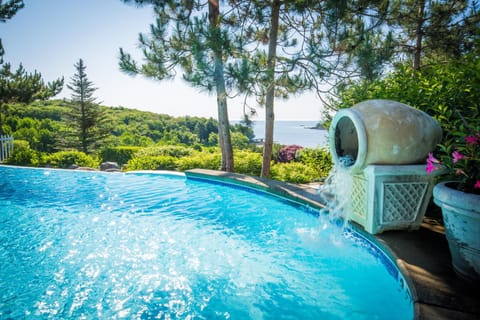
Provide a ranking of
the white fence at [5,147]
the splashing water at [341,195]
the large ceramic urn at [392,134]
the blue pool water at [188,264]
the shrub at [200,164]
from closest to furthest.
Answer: the blue pool water at [188,264] → the large ceramic urn at [392,134] → the splashing water at [341,195] → the shrub at [200,164] → the white fence at [5,147]

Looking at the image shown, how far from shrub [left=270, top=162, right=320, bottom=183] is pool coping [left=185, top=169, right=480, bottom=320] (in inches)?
130

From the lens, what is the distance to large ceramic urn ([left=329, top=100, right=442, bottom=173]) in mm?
2396

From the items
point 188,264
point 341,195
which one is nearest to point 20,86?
point 188,264

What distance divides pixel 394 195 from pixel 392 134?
517 mm

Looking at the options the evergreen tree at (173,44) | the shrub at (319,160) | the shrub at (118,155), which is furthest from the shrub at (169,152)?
the shrub at (319,160)

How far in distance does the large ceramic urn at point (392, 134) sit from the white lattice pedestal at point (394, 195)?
0.09 meters

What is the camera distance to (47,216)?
13.2 feet

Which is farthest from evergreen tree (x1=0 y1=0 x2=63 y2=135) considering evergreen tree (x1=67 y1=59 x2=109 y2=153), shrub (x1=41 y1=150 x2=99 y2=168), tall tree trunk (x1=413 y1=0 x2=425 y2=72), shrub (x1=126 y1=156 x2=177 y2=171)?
tall tree trunk (x1=413 y1=0 x2=425 y2=72)

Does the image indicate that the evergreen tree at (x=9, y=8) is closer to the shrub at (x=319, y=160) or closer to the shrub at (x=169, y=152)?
the shrub at (x=169, y=152)

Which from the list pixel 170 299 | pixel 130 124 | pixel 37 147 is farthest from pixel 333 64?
pixel 130 124

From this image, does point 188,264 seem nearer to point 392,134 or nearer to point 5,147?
point 392,134

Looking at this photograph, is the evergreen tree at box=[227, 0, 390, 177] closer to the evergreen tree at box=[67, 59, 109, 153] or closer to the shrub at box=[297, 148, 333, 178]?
the shrub at box=[297, 148, 333, 178]

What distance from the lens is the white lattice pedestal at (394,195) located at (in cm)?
242

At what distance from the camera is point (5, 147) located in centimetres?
1070
